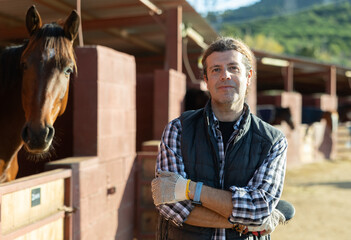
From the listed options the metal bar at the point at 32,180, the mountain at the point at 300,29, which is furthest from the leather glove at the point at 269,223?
the mountain at the point at 300,29

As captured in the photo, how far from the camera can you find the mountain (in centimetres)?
7283

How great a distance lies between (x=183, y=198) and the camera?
163cm

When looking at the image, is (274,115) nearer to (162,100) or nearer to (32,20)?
(162,100)

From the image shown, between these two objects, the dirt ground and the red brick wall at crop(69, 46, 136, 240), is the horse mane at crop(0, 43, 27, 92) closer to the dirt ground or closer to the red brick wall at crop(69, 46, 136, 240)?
the red brick wall at crop(69, 46, 136, 240)

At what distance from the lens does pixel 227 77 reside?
1675 millimetres

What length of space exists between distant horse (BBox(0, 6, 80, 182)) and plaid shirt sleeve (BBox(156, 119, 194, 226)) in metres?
0.83

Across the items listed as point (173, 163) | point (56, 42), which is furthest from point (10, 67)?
point (173, 163)

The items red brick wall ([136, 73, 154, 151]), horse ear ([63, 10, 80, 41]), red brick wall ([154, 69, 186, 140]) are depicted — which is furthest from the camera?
red brick wall ([136, 73, 154, 151])

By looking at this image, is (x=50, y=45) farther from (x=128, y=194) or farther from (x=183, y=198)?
(x=128, y=194)

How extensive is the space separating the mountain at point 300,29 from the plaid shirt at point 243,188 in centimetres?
6812

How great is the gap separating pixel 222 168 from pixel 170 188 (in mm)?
259

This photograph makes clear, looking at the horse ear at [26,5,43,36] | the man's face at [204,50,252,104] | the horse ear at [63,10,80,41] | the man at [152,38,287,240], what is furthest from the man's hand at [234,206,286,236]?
the horse ear at [26,5,43,36]

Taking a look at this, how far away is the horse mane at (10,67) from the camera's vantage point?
2.63 metres

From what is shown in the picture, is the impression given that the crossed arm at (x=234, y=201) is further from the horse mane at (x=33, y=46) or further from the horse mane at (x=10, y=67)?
the horse mane at (x=10, y=67)
